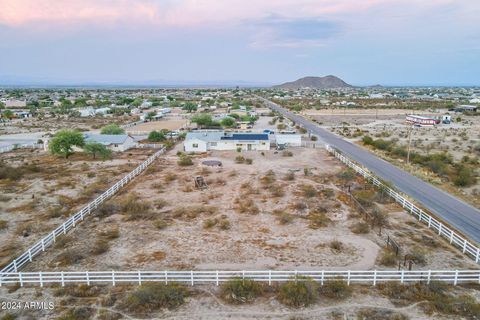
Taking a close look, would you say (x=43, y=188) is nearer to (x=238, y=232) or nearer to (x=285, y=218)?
(x=238, y=232)

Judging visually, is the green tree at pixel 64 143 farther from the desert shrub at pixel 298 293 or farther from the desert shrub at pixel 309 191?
the desert shrub at pixel 298 293

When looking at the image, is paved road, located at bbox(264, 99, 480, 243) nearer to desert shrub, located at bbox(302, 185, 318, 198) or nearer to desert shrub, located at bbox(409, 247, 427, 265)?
desert shrub, located at bbox(409, 247, 427, 265)

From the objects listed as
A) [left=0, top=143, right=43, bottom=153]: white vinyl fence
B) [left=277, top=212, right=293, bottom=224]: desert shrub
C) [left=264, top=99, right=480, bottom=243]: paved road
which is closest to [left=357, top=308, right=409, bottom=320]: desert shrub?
[left=277, top=212, right=293, bottom=224]: desert shrub

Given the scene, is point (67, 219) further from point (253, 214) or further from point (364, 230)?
point (364, 230)

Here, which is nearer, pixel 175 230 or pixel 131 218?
pixel 175 230

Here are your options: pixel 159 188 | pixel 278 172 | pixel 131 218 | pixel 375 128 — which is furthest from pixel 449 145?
pixel 131 218

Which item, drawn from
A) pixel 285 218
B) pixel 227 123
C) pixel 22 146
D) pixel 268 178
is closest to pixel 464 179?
pixel 268 178

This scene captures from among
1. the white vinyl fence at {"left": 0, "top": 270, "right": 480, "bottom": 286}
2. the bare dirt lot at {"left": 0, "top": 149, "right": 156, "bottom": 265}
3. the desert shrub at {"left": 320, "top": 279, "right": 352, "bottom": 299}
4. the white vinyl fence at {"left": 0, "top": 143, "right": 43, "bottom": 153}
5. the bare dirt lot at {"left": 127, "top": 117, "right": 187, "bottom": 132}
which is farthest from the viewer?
the bare dirt lot at {"left": 127, "top": 117, "right": 187, "bottom": 132}
